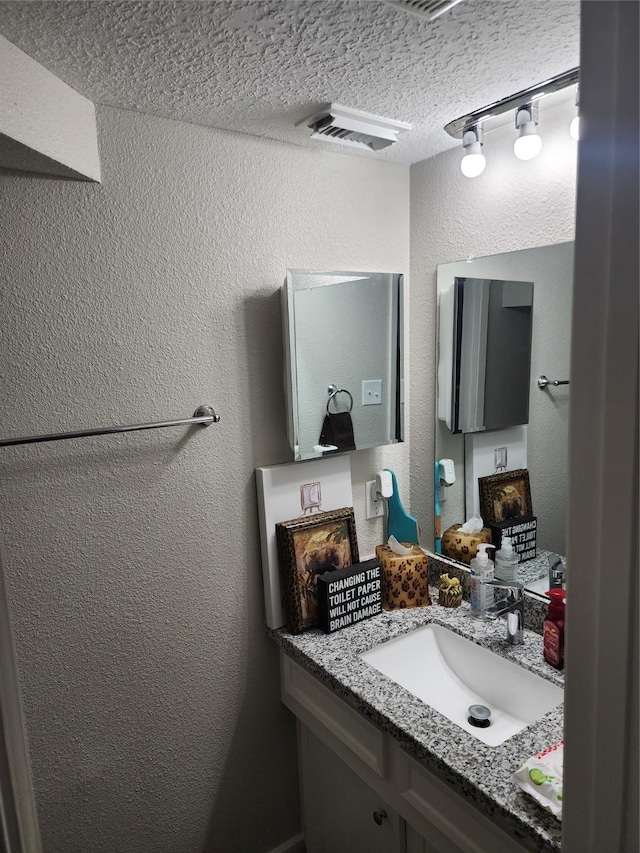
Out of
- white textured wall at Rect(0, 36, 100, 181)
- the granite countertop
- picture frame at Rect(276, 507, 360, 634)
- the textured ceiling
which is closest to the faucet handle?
the granite countertop

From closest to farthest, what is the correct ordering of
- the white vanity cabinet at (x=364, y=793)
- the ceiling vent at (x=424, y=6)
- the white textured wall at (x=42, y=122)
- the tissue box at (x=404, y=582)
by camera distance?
the ceiling vent at (x=424, y=6) → the white textured wall at (x=42, y=122) → the white vanity cabinet at (x=364, y=793) → the tissue box at (x=404, y=582)

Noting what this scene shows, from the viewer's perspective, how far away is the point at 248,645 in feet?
5.34

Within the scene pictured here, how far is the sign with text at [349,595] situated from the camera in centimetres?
155

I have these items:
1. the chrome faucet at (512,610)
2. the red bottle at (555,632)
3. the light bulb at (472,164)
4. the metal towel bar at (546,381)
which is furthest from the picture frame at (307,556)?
the light bulb at (472,164)

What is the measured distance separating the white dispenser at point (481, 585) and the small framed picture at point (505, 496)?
13 cm

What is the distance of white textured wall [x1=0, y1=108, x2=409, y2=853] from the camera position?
1.27 meters

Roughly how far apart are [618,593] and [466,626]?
3.28 ft

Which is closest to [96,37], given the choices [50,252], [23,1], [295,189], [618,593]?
[23,1]

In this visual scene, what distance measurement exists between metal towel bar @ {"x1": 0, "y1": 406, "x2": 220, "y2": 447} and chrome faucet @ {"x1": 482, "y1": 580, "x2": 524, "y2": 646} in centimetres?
89

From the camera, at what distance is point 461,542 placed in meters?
1.73

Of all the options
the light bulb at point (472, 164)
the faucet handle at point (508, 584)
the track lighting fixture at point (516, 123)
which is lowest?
the faucet handle at point (508, 584)

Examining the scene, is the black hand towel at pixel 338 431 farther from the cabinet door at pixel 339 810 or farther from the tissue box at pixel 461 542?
the cabinet door at pixel 339 810

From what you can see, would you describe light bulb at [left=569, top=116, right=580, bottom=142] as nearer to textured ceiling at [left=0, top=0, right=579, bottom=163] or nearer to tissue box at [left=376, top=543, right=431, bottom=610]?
textured ceiling at [left=0, top=0, right=579, bottom=163]

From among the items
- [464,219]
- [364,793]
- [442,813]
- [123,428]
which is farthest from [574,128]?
[364,793]
